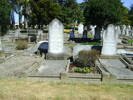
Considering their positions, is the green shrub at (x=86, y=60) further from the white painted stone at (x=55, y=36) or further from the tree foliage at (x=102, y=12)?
the tree foliage at (x=102, y=12)

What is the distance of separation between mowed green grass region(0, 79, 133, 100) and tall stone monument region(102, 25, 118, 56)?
25.7ft

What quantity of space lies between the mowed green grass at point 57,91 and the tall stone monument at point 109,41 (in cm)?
782

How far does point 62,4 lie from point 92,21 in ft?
37.6

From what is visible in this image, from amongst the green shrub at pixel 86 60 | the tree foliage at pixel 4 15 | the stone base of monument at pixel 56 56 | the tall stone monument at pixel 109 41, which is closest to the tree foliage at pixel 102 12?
the tree foliage at pixel 4 15

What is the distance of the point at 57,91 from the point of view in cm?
866

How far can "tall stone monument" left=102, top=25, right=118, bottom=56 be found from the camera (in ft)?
56.3

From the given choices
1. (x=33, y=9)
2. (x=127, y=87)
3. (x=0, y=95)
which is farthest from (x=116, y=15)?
(x=0, y=95)

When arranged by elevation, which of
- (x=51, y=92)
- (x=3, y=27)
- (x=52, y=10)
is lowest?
(x=51, y=92)

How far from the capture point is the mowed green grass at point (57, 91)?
7887 millimetres

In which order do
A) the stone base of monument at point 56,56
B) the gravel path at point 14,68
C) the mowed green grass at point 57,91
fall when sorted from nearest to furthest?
1. the mowed green grass at point 57,91
2. the gravel path at point 14,68
3. the stone base of monument at point 56,56

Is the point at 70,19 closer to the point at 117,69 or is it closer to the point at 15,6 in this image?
the point at 15,6

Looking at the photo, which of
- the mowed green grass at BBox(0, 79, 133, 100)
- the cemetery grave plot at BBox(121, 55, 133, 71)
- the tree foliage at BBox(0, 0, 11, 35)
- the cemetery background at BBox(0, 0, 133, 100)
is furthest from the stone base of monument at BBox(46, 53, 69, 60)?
the tree foliage at BBox(0, 0, 11, 35)

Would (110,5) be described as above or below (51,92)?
above

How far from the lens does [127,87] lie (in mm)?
9352
